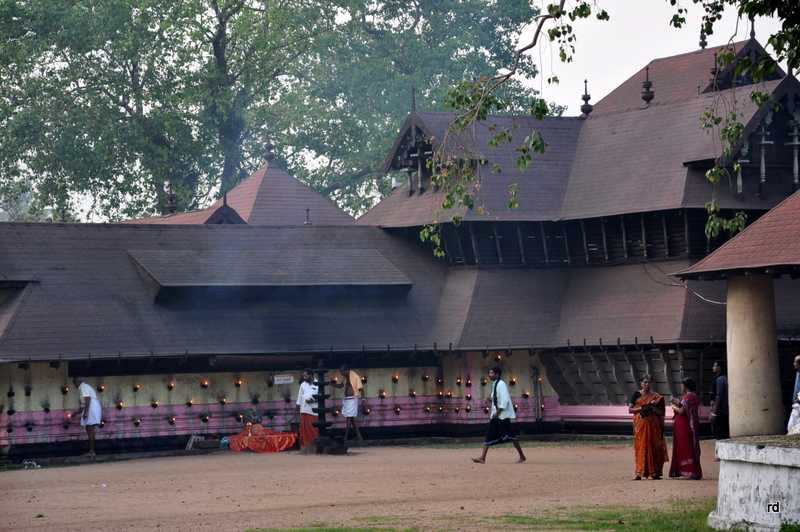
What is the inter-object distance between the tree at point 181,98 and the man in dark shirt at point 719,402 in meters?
31.3

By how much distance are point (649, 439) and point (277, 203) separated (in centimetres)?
2783

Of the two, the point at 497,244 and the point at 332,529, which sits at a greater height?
the point at 497,244

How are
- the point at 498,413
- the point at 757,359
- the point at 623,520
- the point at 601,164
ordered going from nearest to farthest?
1. the point at 623,520
2. the point at 498,413
3. the point at 757,359
4. the point at 601,164

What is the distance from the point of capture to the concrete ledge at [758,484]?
16.4m

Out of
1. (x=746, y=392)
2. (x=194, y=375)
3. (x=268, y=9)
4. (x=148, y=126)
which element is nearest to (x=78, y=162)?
(x=148, y=126)

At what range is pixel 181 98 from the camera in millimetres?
59469

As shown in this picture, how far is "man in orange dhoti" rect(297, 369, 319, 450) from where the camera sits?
3319 cm

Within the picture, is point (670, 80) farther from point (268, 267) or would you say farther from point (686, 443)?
point (686, 443)

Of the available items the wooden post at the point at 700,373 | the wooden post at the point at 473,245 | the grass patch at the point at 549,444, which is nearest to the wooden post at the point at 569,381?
the grass patch at the point at 549,444

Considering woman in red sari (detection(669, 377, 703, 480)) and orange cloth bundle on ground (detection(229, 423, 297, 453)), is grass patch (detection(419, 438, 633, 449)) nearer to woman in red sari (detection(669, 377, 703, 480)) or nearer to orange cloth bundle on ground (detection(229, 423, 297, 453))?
orange cloth bundle on ground (detection(229, 423, 297, 453))

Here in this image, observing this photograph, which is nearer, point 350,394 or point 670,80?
point 350,394

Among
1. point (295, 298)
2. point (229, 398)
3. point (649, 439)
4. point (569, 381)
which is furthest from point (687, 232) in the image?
point (649, 439)

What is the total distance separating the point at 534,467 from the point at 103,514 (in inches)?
359

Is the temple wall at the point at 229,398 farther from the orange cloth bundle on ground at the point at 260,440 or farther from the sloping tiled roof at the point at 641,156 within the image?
the sloping tiled roof at the point at 641,156
